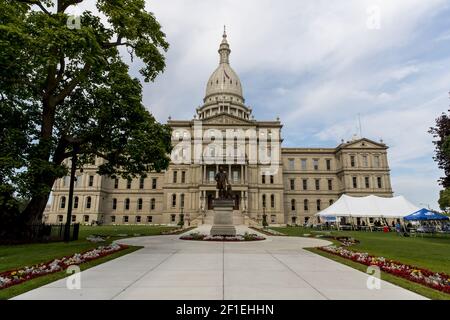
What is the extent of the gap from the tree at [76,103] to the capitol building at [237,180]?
39413 millimetres

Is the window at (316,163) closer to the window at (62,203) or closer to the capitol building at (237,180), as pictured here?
the capitol building at (237,180)

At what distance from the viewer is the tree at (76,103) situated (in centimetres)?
1453

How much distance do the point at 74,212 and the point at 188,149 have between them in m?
31.0

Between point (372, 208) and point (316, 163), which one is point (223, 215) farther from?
point (316, 163)

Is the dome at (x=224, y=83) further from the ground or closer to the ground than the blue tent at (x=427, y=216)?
further from the ground

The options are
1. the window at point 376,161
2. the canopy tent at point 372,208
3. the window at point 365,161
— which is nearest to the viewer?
the canopy tent at point 372,208

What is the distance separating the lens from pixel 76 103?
20.7 meters

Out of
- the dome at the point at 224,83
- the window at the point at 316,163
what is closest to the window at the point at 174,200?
the dome at the point at 224,83

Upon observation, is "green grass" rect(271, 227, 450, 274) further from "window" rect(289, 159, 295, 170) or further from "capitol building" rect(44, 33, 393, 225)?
"window" rect(289, 159, 295, 170)

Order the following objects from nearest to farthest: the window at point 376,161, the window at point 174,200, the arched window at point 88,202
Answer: the window at point 174,200
the arched window at point 88,202
the window at point 376,161

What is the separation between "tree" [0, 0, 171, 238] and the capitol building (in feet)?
129

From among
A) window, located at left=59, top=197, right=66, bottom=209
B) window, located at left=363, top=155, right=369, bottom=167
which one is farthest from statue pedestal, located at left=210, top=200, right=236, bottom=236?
window, located at left=59, top=197, right=66, bottom=209

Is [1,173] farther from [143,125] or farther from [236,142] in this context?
[236,142]
